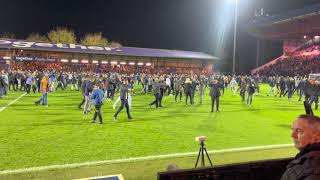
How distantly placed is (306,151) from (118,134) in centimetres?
906

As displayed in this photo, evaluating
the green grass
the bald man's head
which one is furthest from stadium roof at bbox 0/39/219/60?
the bald man's head

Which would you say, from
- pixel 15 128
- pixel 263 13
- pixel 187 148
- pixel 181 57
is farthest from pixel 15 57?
pixel 263 13

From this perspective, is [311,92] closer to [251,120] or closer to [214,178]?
[251,120]

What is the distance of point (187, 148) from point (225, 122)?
516 cm

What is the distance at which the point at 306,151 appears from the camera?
7.25 feet

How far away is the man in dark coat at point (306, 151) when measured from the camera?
205 centimetres

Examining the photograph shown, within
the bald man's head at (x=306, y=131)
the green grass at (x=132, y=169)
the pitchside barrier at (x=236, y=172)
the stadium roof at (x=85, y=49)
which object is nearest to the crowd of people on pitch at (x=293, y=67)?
the stadium roof at (x=85, y=49)

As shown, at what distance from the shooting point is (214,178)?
3479mm

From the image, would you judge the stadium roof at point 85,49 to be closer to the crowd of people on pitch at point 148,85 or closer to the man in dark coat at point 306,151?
the crowd of people on pitch at point 148,85

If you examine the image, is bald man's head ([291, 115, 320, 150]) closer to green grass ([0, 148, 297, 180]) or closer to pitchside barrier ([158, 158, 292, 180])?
pitchside barrier ([158, 158, 292, 180])

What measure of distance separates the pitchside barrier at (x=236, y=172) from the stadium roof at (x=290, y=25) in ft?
178

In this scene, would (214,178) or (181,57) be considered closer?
(214,178)

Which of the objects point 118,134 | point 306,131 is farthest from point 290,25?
point 306,131

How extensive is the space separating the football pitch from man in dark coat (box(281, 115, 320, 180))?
20.4ft
